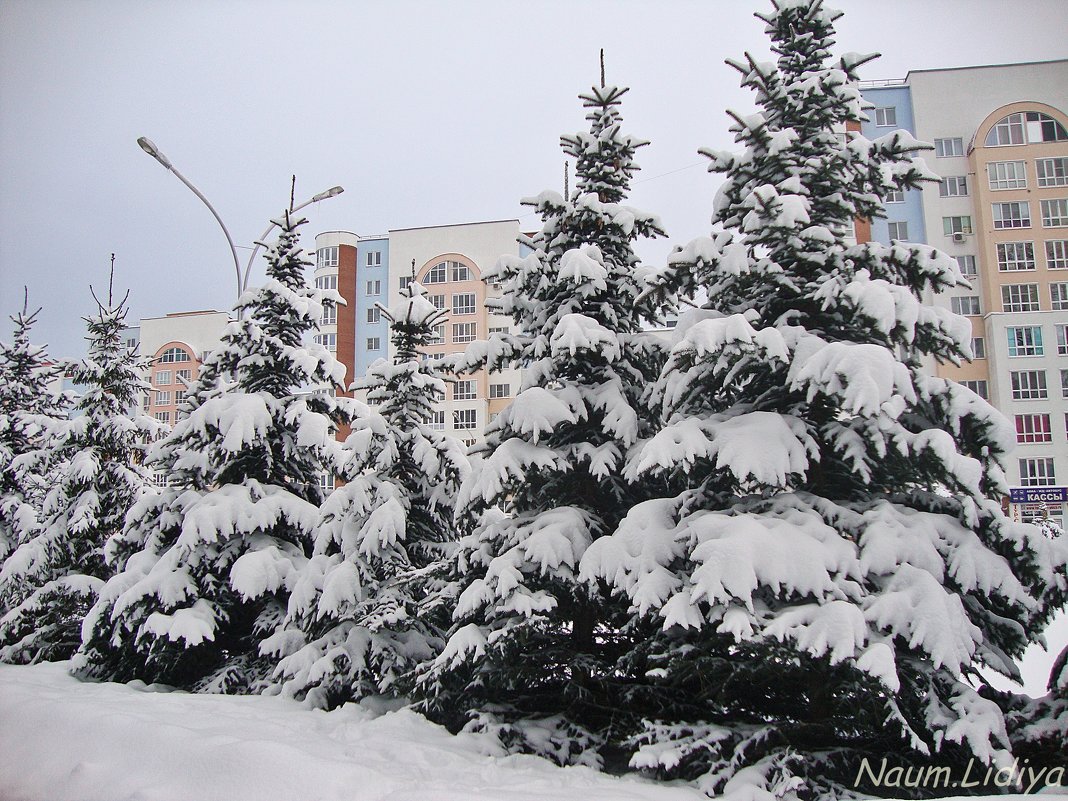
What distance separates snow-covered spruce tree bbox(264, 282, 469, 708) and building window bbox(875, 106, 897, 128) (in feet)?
Answer: 123

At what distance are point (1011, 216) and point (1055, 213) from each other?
1.89m

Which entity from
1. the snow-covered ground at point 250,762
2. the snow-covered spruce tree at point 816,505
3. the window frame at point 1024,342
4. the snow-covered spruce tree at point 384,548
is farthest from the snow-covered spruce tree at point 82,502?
the window frame at point 1024,342

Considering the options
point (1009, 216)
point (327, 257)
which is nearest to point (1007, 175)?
point (1009, 216)

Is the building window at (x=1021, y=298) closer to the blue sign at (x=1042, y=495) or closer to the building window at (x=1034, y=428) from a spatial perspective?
the building window at (x=1034, y=428)

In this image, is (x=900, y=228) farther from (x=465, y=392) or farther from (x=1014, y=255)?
(x=465, y=392)

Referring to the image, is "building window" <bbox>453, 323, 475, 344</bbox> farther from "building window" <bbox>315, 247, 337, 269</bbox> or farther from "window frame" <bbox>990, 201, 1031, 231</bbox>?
"window frame" <bbox>990, 201, 1031, 231</bbox>

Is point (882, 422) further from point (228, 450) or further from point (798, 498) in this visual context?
point (228, 450)

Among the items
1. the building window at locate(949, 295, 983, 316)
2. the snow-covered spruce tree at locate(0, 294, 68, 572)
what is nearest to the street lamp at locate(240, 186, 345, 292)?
the snow-covered spruce tree at locate(0, 294, 68, 572)

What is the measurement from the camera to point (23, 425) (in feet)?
57.7

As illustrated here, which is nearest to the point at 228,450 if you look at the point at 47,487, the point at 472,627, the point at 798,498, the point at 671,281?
the point at 472,627

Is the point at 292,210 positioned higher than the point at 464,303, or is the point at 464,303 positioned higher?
the point at 464,303

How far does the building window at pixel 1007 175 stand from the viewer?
3572 centimetres

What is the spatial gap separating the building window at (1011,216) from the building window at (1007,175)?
38.1 inches

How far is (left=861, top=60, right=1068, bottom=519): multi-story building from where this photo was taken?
3262 centimetres
